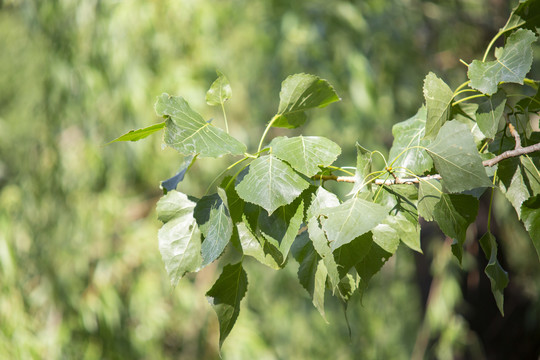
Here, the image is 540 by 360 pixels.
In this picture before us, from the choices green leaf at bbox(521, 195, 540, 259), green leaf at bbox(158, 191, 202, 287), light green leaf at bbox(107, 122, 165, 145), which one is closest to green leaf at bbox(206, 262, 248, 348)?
green leaf at bbox(158, 191, 202, 287)

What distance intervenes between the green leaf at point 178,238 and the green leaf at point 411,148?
186mm

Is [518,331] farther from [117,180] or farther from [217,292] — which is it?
[217,292]

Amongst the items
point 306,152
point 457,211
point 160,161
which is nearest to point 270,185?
point 306,152

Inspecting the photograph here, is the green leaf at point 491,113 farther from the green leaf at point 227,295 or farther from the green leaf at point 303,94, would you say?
the green leaf at point 227,295

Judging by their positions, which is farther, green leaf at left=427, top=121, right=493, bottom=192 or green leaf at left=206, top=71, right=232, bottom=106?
green leaf at left=206, top=71, right=232, bottom=106

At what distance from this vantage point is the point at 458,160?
40 cm

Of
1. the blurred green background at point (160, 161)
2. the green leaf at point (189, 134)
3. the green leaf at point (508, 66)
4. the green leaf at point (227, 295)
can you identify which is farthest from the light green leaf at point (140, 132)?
the blurred green background at point (160, 161)

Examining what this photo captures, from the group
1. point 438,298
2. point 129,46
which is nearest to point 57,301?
point 129,46

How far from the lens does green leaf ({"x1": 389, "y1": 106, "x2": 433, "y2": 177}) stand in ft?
1.58

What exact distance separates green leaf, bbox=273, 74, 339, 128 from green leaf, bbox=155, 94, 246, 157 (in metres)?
0.07

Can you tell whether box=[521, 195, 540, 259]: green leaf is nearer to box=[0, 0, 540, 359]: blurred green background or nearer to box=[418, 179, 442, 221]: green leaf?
box=[418, 179, 442, 221]: green leaf

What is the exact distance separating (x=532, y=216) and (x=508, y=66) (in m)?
0.13

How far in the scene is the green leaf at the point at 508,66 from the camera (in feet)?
1.46

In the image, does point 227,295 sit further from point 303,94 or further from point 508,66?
point 508,66
